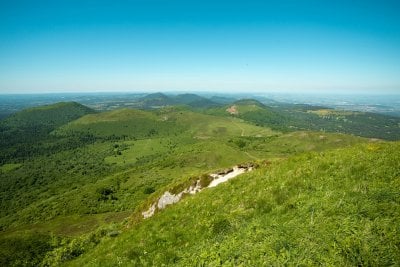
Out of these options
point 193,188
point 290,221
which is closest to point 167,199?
point 193,188

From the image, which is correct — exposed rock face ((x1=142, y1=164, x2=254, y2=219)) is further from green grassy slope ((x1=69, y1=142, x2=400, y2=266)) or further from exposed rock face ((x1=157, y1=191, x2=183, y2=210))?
green grassy slope ((x1=69, y1=142, x2=400, y2=266))

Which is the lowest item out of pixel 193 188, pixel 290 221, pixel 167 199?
pixel 167 199

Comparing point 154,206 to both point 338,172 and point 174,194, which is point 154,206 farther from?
point 338,172

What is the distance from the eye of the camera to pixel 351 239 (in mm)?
10023

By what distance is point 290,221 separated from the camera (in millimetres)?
12859

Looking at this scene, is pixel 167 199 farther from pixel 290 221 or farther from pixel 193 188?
pixel 290 221

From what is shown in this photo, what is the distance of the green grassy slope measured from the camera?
32.8ft

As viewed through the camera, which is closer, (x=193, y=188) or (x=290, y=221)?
(x=290, y=221)

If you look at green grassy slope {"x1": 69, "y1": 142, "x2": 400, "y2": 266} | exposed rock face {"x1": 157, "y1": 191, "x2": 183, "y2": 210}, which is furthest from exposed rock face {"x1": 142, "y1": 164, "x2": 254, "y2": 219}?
green grassy slope {"x1": 69, "y1": 142, "x2": 400, "y2": 266}

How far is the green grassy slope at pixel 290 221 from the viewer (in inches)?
393

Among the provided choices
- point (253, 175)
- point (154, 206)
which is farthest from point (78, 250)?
point (253, 175)

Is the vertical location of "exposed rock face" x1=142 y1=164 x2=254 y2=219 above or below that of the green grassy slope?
below

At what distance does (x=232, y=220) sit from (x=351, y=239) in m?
6.78

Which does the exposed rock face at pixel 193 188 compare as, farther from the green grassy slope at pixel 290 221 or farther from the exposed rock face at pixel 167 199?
the green grassy slope at pixel 290 221
